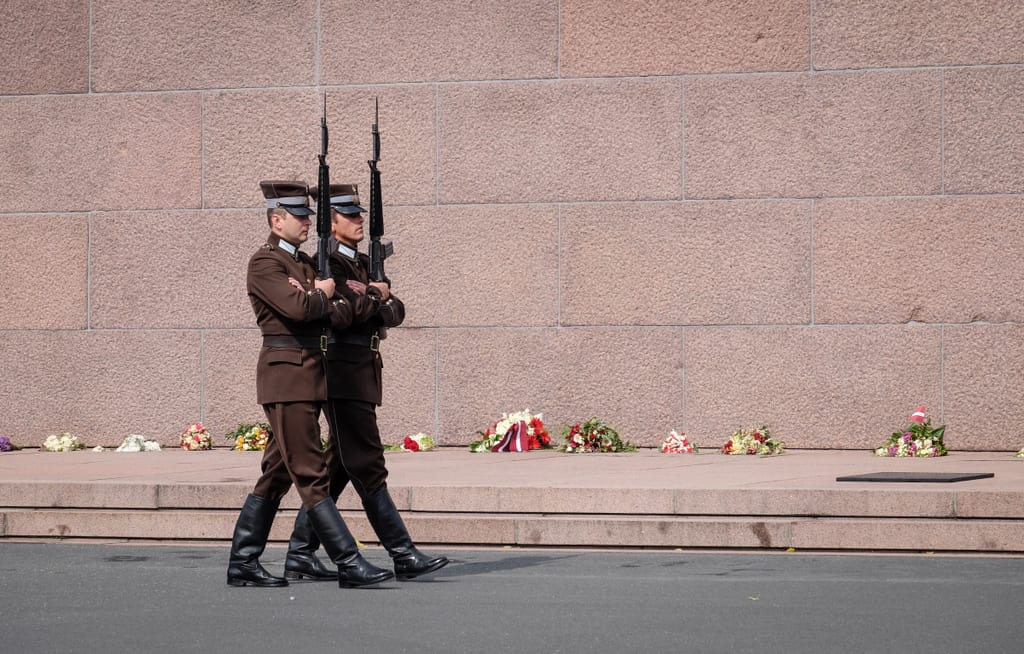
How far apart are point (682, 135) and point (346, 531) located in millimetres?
7348

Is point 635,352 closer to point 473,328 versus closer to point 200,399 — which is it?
point 473,328

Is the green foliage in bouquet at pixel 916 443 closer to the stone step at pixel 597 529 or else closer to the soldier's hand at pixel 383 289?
the stone step at pixel 597 529

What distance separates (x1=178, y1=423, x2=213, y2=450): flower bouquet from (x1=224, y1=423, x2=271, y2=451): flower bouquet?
18 cm

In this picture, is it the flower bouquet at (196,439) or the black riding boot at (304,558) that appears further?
the flower bouquet at (196,439)

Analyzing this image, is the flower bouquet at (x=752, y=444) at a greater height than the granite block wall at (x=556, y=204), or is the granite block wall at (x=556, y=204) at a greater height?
the granite block wall at (x=556, y=204)

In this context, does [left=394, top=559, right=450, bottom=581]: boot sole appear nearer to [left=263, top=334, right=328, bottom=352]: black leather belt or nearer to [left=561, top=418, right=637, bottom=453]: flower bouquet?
[left=263, top=334, right=328, bottom=352]: black leather belt

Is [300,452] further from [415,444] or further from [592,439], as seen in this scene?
[415,444]

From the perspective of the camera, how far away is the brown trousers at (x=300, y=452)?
7992 mm

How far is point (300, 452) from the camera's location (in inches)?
316

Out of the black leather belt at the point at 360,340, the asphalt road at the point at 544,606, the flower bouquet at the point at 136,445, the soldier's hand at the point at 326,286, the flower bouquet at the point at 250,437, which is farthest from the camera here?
the flower bouquet at the point at 136,445

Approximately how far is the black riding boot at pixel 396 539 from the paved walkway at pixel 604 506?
5.13 ft

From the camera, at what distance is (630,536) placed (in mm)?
9625

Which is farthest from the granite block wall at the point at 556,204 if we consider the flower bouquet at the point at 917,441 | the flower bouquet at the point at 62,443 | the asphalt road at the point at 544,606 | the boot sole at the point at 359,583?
the boot sole at the point at 359,583

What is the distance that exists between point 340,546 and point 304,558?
1.99 ft
